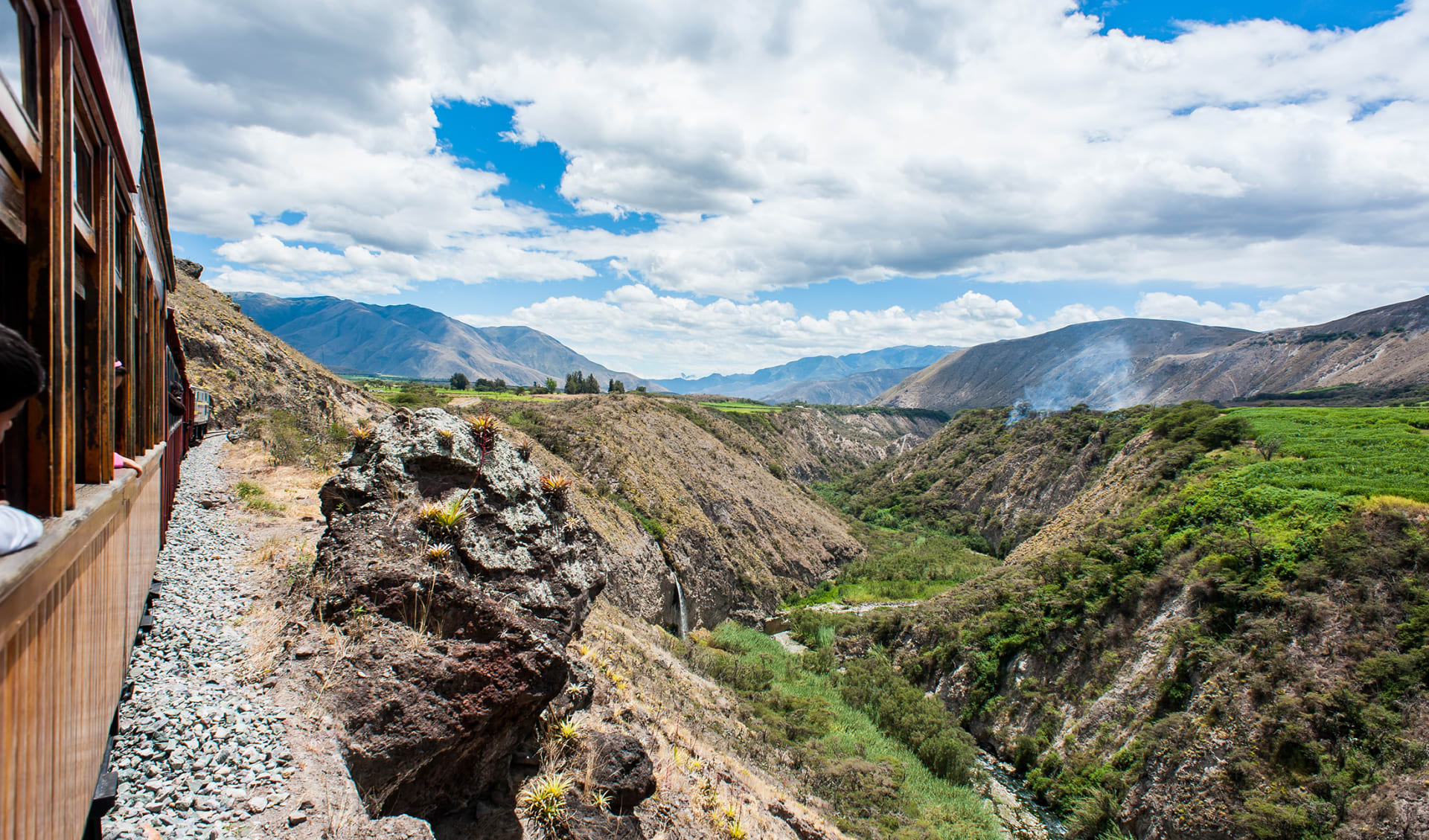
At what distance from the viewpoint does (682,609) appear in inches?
1352

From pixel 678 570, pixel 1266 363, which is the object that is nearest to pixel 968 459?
pixel 678 570

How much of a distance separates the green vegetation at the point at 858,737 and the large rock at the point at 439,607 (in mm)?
12172

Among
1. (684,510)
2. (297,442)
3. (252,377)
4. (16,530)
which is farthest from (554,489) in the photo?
(252,377)

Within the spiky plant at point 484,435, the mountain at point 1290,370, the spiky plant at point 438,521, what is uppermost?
the mountain at point 1290,370

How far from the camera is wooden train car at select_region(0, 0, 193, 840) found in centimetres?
255

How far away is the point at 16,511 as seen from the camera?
8.02 ft

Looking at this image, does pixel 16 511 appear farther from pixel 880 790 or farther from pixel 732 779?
pixel 880 790

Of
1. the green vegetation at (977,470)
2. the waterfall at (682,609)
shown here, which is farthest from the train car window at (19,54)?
the green vegetation at (977,470)

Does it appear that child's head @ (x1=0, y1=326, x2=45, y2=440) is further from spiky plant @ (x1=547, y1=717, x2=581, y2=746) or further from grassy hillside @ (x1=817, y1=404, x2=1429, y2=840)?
grassy hillside @ (x1=817, y1=404, x2=1429, y2=840)

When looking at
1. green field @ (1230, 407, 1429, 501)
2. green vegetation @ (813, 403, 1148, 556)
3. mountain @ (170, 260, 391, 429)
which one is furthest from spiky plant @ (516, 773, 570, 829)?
green vegetation @ (813, 403, 1148, 556)

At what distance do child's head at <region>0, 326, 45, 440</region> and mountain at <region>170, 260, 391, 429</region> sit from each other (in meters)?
36.8

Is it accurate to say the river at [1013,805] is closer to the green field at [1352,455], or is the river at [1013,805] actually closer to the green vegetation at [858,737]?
the green vegetation at [858,737]

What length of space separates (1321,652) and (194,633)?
26.8 meters

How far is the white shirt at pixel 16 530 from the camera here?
234 centimetres
